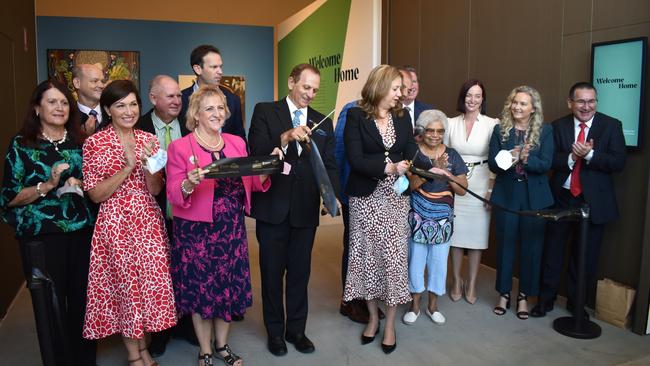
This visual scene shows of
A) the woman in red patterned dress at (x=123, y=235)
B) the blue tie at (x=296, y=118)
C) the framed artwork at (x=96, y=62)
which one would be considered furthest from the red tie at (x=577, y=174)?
the framed artwork at (x=96, y=62)

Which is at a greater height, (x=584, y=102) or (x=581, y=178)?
(x=584, y=102)

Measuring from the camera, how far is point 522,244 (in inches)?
164

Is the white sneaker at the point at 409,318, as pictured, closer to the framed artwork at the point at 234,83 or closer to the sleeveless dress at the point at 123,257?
the sleeveless dress at the point at 123,257

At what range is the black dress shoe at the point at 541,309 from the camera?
4094mm

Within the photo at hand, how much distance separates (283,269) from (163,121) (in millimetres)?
1210

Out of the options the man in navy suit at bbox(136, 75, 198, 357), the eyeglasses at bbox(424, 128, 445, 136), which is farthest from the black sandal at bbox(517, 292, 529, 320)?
the man in navy suit at bbox(136, 75, 198, 357)

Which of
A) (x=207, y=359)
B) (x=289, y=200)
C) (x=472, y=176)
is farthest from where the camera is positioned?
(x=472, y=176)

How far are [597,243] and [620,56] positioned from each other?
139 cm

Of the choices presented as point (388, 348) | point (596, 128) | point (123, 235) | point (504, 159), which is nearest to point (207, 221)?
point (123, 235)

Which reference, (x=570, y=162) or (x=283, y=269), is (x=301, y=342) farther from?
(x=570, y=162)

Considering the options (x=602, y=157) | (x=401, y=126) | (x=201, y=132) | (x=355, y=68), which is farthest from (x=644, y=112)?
(x=355, y=68)

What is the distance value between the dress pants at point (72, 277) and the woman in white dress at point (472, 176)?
2833 millimetres

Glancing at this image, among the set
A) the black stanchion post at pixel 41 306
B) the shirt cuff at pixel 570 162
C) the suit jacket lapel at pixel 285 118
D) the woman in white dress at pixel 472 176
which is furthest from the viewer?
the woman in white dress at pixel 472 176

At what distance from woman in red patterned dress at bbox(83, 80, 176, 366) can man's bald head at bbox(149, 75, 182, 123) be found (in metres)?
0.47
